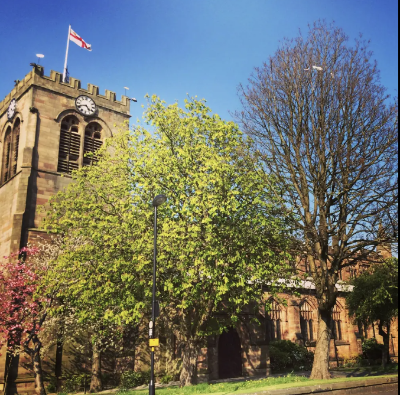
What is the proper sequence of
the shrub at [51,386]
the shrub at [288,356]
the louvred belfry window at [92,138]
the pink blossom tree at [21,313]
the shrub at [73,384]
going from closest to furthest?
the pink blossom tree at [21,313], the shrub at [73,384], the shrub at [51,386], the shrub at [288,356], the louvred belfry window at [92,138]

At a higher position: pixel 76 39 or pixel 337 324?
pixel 76 39

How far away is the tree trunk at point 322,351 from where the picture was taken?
757 inches

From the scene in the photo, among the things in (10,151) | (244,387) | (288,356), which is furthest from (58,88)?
(244,387)

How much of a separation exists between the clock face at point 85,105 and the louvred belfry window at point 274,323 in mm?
23622

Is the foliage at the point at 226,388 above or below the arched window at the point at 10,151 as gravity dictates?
below

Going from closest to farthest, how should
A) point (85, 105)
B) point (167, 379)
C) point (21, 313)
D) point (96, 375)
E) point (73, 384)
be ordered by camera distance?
point (21, 313)
point (167, 379)
point (96, 375)
point (73, 384)
point (85, 105)

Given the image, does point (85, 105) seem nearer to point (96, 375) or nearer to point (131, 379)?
point (96, 375)

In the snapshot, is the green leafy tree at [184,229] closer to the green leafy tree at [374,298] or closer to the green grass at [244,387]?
the green grass at [244,387]

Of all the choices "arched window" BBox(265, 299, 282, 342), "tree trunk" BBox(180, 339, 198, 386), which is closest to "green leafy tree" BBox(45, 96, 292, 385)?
"tree trunk" BBox(180, 339, 198, 386)

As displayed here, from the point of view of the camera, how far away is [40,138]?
119 feet

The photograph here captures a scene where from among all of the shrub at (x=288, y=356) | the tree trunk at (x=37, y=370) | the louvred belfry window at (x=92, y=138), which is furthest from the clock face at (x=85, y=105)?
the shrub at (x=288, y=356)

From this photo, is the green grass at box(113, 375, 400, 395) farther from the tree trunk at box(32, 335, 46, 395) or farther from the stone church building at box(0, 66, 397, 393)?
the tree trunk at box(32, 335, 46, 395)

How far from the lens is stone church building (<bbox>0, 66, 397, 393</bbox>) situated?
30.6 metres

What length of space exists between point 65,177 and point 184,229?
20.9 m
